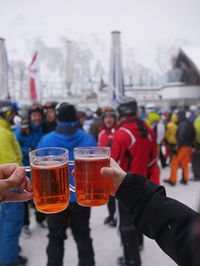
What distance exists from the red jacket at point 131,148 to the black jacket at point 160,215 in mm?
1401

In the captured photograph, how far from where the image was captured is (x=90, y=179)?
99 cm

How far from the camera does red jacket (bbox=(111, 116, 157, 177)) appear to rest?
2494 mm

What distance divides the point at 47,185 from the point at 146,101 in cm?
3254

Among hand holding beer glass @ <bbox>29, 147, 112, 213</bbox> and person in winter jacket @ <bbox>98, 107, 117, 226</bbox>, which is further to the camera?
person in winter jacket @ <bbox>98, 107, 117, 226</bbox>

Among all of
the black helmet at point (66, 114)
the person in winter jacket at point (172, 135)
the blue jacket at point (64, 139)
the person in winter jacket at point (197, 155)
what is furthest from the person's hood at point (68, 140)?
the person in winter jacket at point (172, 135)

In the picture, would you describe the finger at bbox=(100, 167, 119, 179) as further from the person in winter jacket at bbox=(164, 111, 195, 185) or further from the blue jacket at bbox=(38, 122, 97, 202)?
the person in winter jacket at bbox=(164, 111, 195, 185)

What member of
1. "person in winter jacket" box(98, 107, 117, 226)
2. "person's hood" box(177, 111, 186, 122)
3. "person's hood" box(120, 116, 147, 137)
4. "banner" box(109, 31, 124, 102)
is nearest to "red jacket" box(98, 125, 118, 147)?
"person in winter jacket" box(98, 107, 117, 226)

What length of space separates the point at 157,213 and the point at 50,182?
0.47 metres

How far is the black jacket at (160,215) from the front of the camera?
87 cm

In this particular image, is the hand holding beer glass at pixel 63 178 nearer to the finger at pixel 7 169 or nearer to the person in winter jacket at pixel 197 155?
the finger at pixel 7 169

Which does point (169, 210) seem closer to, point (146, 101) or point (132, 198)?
point (132, 198)

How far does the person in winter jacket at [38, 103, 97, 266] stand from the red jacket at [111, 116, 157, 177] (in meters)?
0.42

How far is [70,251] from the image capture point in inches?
117

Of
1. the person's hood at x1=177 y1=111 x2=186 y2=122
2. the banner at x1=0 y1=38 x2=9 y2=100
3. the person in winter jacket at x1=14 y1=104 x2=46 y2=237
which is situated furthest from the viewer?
the banner at x1=0 y1=38 x2=9 y2=100
